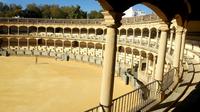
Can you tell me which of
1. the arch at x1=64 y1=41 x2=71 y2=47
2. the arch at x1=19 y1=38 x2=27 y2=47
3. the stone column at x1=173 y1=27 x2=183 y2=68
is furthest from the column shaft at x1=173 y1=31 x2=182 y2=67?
the arch at x1=19 y1=38 x2=27 y2=47

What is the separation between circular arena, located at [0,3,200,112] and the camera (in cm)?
1042

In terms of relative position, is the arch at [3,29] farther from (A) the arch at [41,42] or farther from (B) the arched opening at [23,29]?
(A) the arch at [41,42]

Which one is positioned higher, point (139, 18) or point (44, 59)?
point (139, 18)

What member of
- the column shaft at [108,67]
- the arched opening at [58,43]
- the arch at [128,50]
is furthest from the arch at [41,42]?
the column shaft at [108,67]

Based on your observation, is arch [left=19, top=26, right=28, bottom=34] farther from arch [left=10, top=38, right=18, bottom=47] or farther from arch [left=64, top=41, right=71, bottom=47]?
arch [left=64, top=41, right=71, bottom=47]

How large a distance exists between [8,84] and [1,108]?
8.65 metres

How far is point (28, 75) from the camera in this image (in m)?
33.5

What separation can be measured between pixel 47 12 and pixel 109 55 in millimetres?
82323

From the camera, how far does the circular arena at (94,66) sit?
1042cm

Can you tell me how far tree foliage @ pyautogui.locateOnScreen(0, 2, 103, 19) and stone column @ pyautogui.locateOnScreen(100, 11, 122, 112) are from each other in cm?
7275

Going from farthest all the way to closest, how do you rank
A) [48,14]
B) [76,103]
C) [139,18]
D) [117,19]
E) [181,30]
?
[48,14]
[139,18]
[76,103]
[181,30]
[117,19]

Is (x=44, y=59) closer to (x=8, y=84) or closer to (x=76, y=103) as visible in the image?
(x=8, y=84)

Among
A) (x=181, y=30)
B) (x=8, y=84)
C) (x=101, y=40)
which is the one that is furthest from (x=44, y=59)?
(x=181, y=30)

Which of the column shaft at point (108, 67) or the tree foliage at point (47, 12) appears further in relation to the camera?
the tree foliage at point (47, 12)
